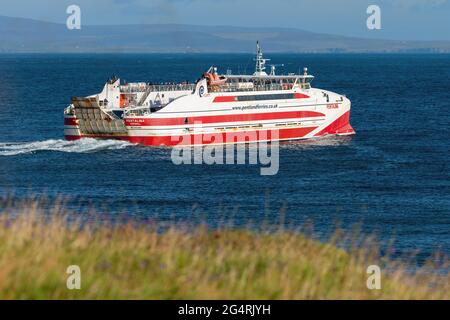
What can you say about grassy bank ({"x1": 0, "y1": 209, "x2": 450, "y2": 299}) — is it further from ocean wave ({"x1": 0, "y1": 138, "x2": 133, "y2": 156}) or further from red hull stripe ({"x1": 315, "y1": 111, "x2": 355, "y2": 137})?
red hull stripe ({"x1": 315, "y1": 111, "x2": 355, "y2": 137})

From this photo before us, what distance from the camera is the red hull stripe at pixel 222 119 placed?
68500 millimetres

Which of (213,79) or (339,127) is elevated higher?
(213,79)

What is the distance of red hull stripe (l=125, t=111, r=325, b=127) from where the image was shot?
6850cm

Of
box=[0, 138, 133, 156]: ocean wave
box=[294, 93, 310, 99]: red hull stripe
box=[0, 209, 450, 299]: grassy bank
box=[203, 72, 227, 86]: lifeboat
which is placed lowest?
box=[0, 138, 133, 156]: ocean wave

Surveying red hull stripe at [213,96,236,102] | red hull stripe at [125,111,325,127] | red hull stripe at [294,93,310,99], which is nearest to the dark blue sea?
red hull stripe at [125,111,325,127]

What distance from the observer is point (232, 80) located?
266ft

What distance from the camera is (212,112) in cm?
7112

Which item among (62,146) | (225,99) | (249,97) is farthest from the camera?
(249,97)

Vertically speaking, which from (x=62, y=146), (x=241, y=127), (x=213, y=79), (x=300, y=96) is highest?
(x=213, y=79)

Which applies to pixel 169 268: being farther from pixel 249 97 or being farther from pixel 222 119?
pixel 249 97

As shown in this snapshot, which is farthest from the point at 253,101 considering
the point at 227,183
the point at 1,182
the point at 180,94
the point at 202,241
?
the point at 202,241

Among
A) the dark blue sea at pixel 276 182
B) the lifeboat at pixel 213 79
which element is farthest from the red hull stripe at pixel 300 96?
the lifeboat at pixel 213 79

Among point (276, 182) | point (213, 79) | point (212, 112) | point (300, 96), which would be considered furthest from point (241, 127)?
point (276, 182)

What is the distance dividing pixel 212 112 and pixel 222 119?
119 centimetres
